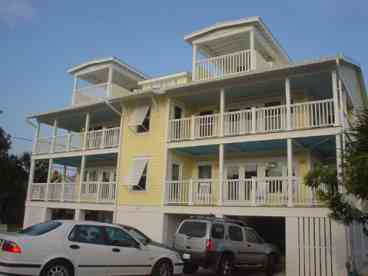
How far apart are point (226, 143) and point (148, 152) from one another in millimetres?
4562

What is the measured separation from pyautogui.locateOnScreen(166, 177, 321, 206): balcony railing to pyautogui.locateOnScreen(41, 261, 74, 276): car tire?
809 centimetres

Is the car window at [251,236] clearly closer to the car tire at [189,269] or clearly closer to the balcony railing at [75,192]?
the car tire at [189,269]

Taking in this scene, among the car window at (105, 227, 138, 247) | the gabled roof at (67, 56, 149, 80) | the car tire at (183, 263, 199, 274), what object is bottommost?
the car tire at (183, 263, 199, 274)

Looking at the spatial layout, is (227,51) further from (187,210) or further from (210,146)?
(187,210)

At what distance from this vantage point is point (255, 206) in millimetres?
14508

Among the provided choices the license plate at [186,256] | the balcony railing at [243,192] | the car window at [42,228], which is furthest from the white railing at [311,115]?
the car window at [42,228]

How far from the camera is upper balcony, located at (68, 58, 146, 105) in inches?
874

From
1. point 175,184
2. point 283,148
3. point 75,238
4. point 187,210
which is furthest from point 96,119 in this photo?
point 75,238

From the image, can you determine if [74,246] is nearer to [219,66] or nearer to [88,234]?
[88,234]

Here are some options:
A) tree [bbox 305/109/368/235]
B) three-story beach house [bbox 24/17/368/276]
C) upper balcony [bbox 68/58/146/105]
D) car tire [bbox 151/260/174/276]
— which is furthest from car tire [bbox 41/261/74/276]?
upper balcony [bbox 68/58/146/105]

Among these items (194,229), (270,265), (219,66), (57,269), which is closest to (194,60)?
(219,66)

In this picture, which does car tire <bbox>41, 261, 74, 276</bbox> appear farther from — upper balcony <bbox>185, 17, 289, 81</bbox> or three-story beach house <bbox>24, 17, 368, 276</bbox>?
upper balcony <bbox>185, 17, 289, 81</bbox>

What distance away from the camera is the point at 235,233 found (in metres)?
12.6

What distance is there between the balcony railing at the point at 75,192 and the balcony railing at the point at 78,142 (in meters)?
2.08
